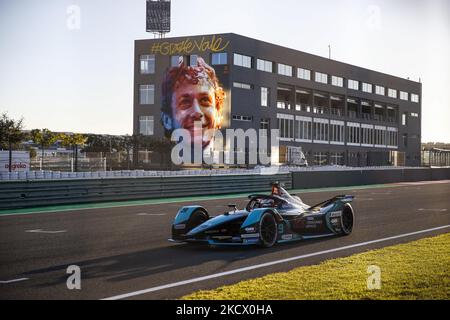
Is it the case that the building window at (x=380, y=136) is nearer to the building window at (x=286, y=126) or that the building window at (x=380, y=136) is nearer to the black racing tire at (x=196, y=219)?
the building window at (x=286, y=126)

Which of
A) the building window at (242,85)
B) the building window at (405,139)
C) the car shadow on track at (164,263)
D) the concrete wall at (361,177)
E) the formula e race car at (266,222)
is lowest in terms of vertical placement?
the car shadow on track at (164,263)

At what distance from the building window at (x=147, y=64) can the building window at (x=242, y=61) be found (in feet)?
30.4

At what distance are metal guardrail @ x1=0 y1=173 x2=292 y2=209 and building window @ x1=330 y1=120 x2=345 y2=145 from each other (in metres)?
46.9

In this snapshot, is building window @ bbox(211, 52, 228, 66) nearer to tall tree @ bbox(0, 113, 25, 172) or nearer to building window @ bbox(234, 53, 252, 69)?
building window @ bbox(234, 53, 252, 69)

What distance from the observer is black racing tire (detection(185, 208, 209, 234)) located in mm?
11883

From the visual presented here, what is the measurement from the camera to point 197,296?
7285 mm

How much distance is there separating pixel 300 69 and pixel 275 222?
61465mm

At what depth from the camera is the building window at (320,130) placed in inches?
2938

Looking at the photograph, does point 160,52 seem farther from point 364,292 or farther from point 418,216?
point 364,292

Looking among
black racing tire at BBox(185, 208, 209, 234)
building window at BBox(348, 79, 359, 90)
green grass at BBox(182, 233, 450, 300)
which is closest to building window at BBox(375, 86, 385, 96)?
building window at BBox(348, 79, 359, 90)

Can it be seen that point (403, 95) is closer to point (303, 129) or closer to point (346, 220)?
point (303, 129)

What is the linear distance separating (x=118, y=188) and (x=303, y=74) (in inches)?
2026

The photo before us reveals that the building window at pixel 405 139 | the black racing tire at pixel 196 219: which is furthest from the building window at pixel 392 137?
the black racing tire at pixel 196 219
